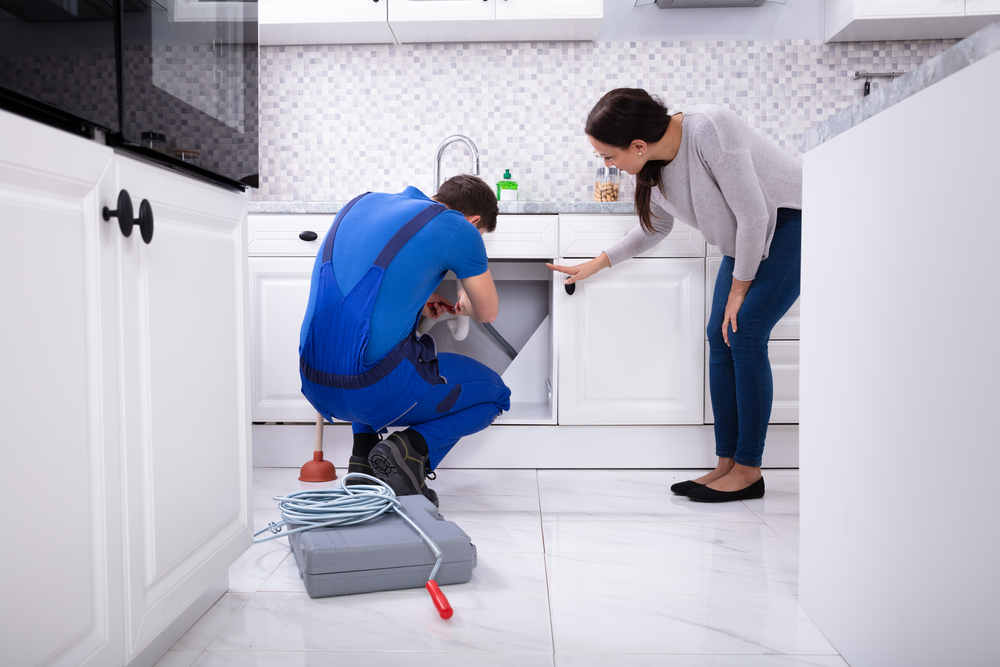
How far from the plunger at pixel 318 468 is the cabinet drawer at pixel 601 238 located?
991 millimetres

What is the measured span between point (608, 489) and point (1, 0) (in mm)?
1795

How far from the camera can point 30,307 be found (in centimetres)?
67

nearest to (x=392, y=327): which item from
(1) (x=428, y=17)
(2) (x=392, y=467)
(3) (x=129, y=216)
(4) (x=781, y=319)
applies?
(2) (x=392, y=467)

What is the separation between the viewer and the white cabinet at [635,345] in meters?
2.20

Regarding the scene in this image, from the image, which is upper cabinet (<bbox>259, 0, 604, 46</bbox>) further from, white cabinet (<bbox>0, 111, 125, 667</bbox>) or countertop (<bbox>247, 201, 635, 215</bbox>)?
white cabinet (<bbox>0, 111, 125, 667</bbox>)

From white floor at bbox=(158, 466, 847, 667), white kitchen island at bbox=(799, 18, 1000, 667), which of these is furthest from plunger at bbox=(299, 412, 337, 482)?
white kitchen island at bbox=(799, 18, 1000, 667)

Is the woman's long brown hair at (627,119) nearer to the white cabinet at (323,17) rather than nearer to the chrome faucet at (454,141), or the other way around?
the chrome faucet at (454,141)

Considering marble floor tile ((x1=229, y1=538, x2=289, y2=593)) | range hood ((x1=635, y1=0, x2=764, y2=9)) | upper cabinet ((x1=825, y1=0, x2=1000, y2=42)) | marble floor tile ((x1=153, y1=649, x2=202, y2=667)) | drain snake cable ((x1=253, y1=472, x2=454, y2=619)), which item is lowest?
marble floor tile ((x1=153, y1=649, x2=202, y2=667))

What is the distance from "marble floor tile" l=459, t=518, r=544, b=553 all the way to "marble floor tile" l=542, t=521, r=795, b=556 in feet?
0.09

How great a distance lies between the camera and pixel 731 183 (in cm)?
175

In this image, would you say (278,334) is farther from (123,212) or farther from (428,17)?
(123,212)

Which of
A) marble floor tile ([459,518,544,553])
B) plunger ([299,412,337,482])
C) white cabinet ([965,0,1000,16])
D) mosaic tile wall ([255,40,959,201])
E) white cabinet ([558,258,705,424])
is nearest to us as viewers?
marble floor tile ([459,518,544,553])

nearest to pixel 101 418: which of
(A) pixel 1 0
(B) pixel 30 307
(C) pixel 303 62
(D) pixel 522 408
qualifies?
(B) pixel 30 307

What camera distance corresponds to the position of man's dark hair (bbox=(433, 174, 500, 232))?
1.89 metres
